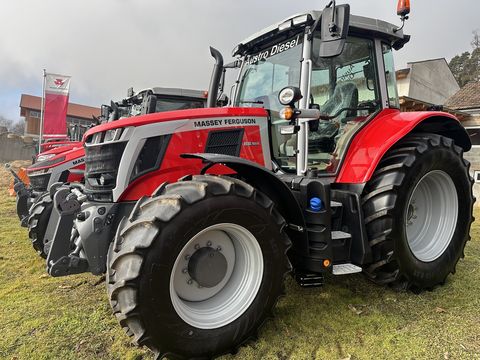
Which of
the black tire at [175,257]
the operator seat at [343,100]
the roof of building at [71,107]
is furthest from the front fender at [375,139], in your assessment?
the roof of building at [71,107]

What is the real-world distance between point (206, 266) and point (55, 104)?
40.5 feet

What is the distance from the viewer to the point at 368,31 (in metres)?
3.48

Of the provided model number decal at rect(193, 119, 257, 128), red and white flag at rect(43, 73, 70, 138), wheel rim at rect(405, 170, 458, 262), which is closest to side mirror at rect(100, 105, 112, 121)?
red and white flag at rect(43, 73, 70, 138)

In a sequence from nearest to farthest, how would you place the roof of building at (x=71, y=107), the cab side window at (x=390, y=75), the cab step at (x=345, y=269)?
the cab step at (x=345, y=269) < the cab side window at (x=390, y=75) < the roof of building at (x=71, y=107)

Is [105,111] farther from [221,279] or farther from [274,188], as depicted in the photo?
[221,279]

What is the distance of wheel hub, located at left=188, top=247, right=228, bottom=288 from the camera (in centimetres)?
238

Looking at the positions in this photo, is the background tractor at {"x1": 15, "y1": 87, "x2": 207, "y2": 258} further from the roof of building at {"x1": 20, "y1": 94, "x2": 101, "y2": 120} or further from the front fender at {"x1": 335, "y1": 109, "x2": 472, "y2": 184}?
the roof of building at {"x1": 20, "y1": 94, "x2": 101, "y2": 120}

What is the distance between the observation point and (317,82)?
11.2ft

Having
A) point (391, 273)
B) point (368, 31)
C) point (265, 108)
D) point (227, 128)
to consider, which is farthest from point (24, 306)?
point (368, 31)

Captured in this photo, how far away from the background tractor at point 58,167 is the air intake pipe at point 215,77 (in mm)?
2143

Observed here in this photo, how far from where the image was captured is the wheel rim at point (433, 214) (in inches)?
140

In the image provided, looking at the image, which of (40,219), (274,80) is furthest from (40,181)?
(274,80)

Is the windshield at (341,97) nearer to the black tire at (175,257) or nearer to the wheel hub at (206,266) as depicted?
the black tire at (175,257)

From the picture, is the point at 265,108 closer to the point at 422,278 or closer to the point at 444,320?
the point at 422,278
